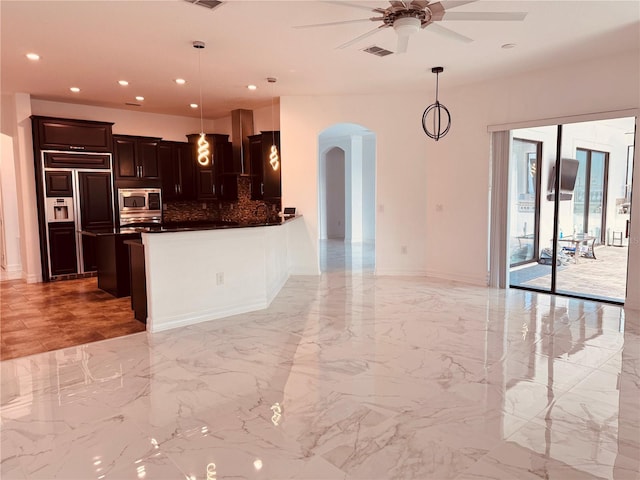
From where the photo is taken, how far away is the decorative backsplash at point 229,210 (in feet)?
28.6

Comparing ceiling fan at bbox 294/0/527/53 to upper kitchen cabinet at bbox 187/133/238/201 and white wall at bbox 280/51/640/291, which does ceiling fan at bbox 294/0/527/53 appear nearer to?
white wall at bbox 280/51/640/291

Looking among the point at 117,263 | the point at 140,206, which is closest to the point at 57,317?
the point at 117,263

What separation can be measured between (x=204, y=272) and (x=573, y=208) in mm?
5807

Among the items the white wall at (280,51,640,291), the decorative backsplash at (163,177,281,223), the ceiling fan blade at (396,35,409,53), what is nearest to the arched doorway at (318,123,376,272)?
the decorative backsplash at (163,177,281,223)

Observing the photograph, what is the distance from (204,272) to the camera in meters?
4.65

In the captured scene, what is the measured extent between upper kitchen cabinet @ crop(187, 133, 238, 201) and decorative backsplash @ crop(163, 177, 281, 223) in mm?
209

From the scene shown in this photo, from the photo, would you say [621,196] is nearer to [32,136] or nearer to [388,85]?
[388,85]

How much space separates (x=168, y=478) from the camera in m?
2.11

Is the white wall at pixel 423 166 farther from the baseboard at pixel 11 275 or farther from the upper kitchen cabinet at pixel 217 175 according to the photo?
the baseboard at pixel 11 275

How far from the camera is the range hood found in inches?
314

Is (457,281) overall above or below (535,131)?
below

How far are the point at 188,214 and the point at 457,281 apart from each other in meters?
5.56

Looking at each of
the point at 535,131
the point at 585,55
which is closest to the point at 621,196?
the point at 535,131

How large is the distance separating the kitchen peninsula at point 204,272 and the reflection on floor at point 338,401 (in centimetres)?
22
